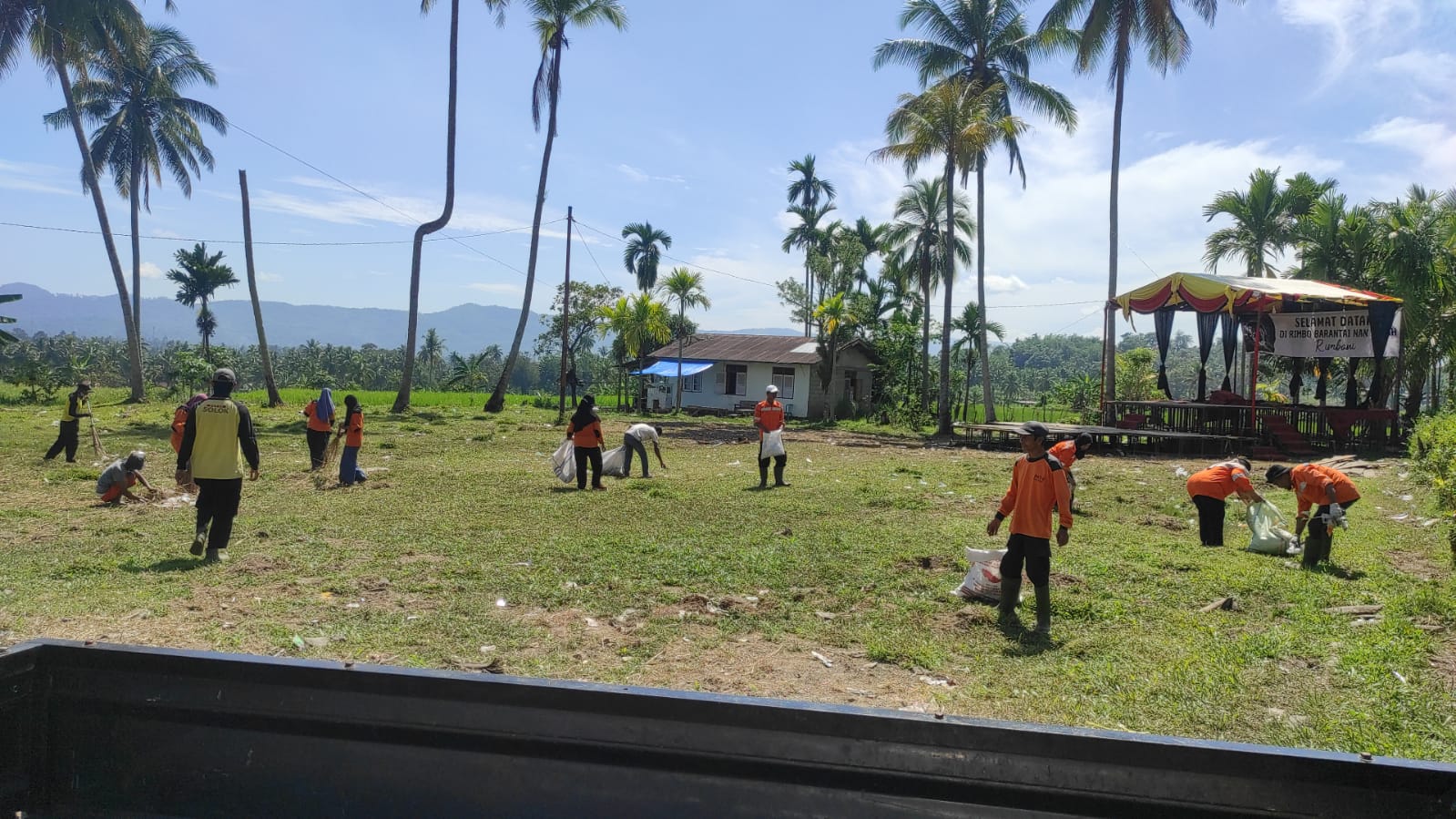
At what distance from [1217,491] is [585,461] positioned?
7.80 metres

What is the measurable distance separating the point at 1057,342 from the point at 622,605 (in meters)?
157

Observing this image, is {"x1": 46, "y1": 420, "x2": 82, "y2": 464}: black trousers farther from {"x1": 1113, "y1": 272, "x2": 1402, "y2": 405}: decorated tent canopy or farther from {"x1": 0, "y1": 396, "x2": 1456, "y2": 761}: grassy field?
{"x1": 1113, "y1": 272, "x2": 1402, "y2": 405}: decorated tent canopy

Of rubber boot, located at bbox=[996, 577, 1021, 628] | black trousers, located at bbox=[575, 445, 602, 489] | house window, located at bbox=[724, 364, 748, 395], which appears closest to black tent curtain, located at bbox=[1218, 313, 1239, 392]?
black trousers, located at bbox=[575, 445, 602, 489]

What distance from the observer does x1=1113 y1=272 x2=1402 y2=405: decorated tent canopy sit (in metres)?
20.5

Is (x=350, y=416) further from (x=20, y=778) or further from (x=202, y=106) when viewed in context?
(x=202, y=106)

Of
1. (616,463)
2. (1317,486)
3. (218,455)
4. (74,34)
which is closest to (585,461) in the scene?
(616,463)

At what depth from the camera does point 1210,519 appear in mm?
9406

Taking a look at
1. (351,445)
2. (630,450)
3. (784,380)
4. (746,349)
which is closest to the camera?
(351,445)

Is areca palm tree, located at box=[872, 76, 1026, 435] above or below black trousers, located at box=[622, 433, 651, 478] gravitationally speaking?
above

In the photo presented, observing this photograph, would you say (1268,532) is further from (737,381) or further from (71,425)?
(737,381)

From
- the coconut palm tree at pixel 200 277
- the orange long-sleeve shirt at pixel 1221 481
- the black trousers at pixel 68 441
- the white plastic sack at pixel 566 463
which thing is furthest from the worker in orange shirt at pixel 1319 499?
the coconut palm tree at pixel 200 277

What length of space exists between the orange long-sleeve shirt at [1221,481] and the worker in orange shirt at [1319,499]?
39 centimetres

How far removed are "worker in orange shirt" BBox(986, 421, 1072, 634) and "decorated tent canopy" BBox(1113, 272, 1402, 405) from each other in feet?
51.9

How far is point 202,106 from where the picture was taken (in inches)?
1308
